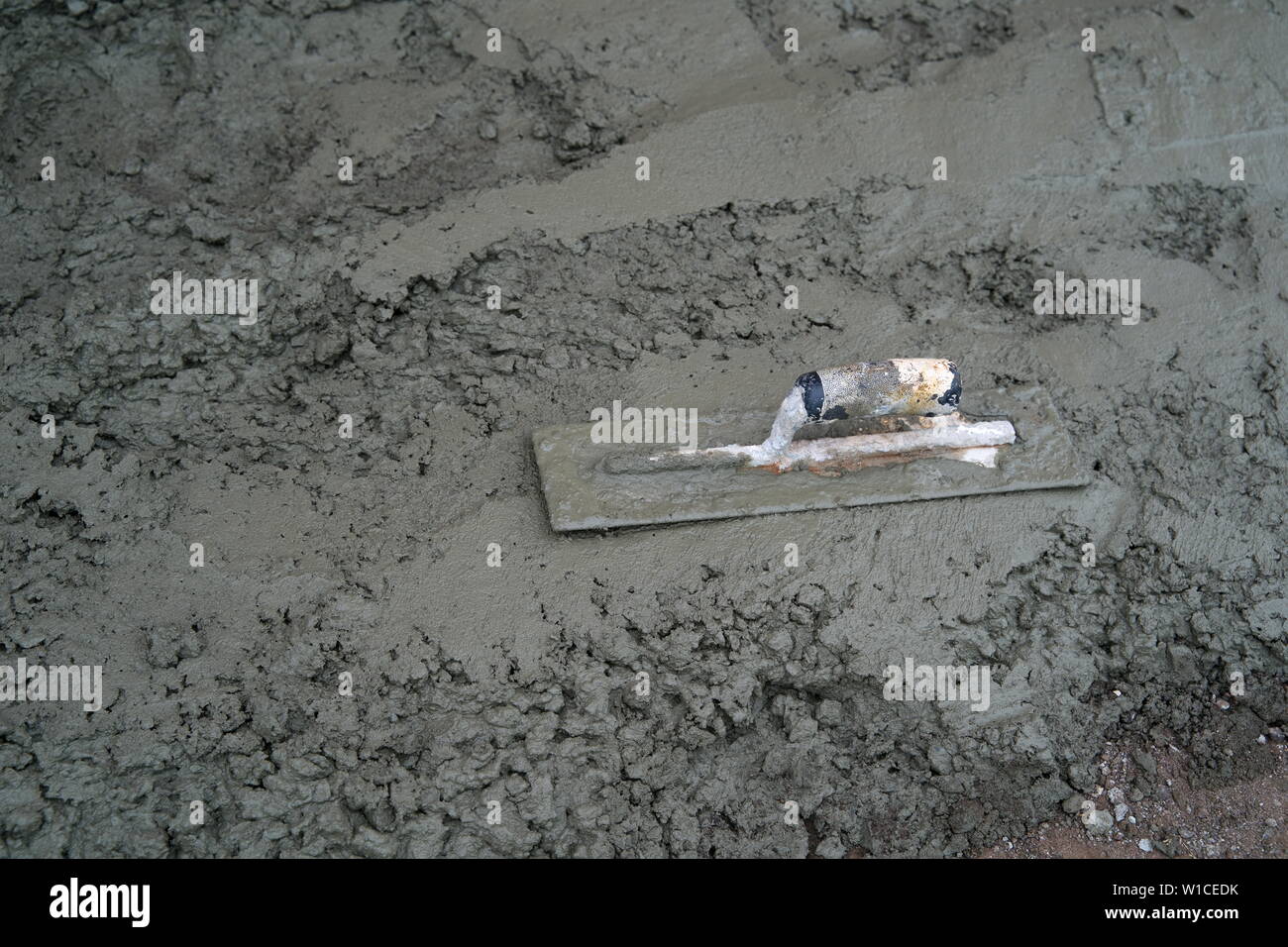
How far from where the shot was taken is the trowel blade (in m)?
2.92

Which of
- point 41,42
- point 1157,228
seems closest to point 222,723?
point 41,42

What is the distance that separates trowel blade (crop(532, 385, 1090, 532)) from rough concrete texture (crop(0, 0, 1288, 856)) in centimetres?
6

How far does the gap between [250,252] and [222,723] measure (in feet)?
4.69

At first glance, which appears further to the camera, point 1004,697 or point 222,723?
point 1004,697

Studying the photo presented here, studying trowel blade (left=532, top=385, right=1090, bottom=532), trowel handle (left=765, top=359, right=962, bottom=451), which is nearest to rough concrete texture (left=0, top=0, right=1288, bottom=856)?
trowel blade (left=532, top=385, right=1090, bottom=532)

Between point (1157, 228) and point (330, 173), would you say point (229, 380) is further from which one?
point (1157, 228)

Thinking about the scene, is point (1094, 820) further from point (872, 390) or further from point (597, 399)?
point (597, 399)

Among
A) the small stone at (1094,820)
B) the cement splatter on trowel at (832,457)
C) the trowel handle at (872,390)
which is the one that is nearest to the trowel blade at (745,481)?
the cement splatter on trowel at (832,457)

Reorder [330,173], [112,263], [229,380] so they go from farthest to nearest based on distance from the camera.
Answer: [330,173] < [112,263] < [229,380]

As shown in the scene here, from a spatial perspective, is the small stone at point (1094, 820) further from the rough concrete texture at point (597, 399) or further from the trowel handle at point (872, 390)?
the trowel handle at point (872, 390)

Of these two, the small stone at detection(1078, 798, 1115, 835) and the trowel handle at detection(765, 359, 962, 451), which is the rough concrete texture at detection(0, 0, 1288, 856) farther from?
the trowel handle at detection(765, 359, 962, 451)

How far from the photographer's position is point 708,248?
3418 millimetres

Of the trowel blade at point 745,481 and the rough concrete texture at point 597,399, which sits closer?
the rough concrete texture at point 597,399

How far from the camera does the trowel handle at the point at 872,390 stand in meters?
2.82
